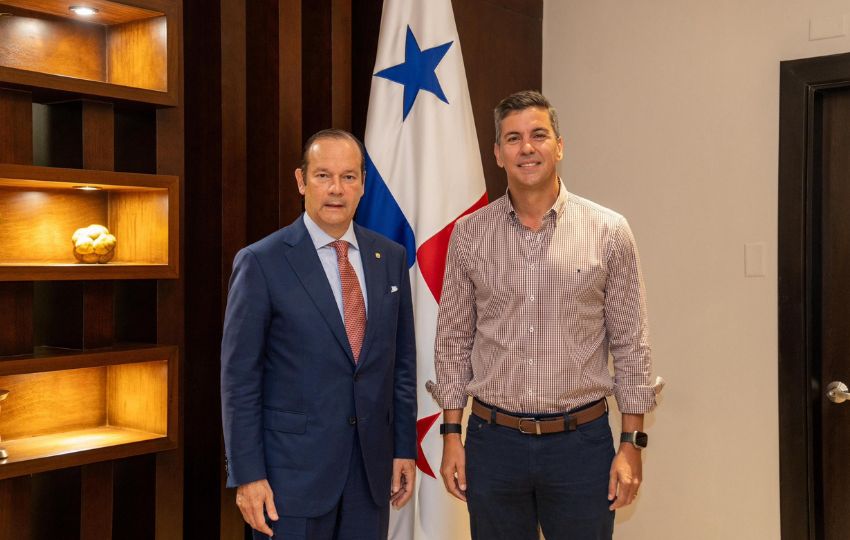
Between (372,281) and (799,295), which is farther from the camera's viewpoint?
(799,295)

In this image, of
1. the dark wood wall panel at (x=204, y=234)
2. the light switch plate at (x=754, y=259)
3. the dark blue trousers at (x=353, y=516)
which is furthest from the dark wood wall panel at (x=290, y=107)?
the light switch plate at (x=754, y=259)

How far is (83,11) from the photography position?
7.64ft

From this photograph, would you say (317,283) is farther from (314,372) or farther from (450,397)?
(450,397)

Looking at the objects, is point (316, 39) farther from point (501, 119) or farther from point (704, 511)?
point (704, 511)

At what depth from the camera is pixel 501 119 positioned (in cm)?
201

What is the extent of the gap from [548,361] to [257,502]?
74 centimetres

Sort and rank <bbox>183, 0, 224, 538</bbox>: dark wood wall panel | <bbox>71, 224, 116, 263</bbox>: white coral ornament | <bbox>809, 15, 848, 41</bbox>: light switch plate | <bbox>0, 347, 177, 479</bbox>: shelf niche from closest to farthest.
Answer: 1. <bbox>0, 347, 177, 479</bbox>: shelf niche
2. <bbox>71, 224, 116, 263</bbox>: white coral ornament
3. <bbox>183, 0, 224, 538</bbox>: dark wood wall panel
4. <bbox>809, 15, 848, 41</bbox>: light switch plate

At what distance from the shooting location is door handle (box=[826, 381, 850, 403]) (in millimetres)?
2807

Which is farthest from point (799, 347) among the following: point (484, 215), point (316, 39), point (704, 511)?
point (316, 39)

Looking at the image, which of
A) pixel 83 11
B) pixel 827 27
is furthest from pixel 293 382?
pixel 827 27

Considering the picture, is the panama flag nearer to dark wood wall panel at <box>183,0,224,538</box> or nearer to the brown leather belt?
dark wood wall panel at <box>183,0,224,538</box>

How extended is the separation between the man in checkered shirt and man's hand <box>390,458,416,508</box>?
11 centimetres

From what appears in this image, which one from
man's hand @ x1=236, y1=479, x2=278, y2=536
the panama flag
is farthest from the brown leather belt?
the panama flag

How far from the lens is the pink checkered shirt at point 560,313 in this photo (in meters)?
1.94
